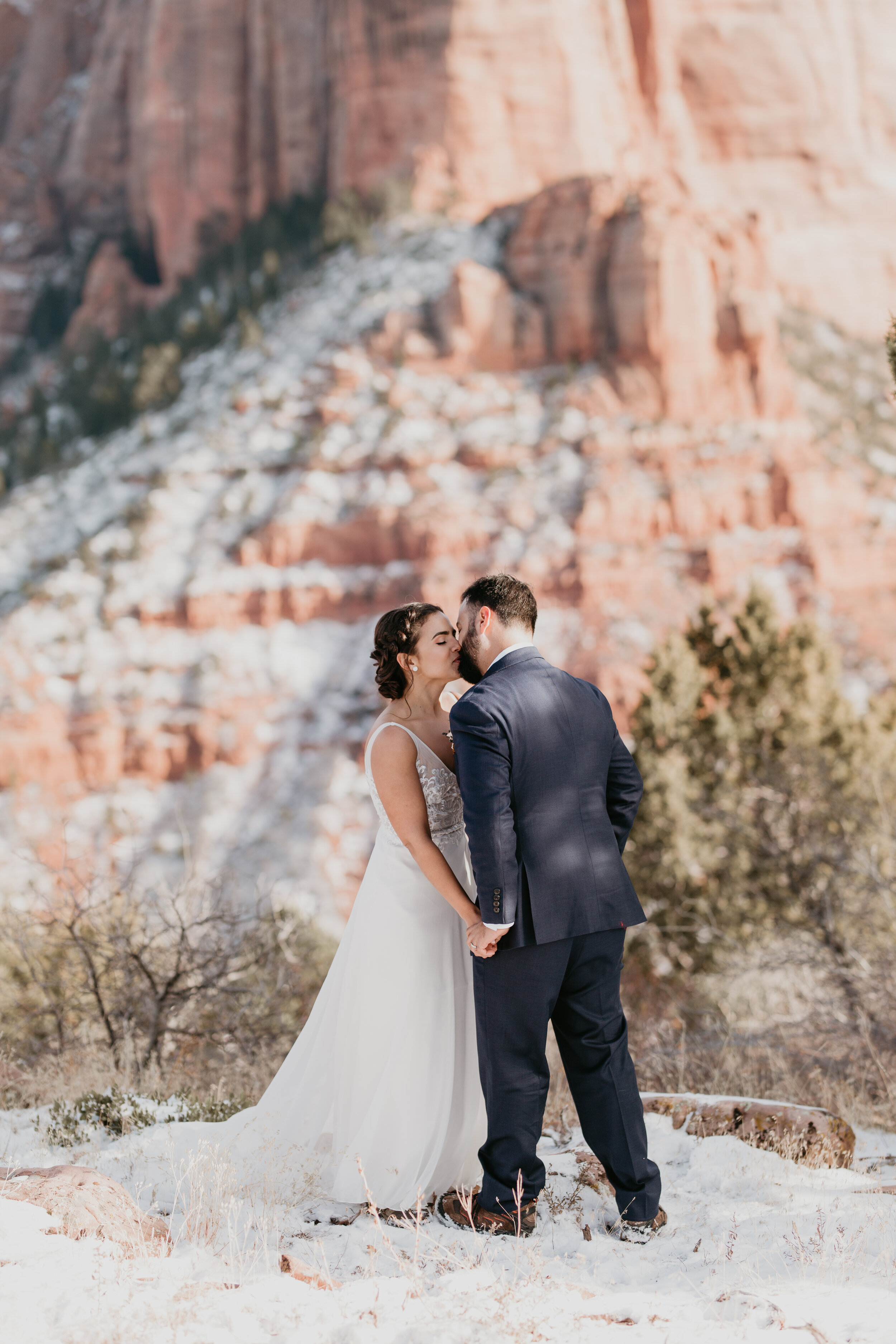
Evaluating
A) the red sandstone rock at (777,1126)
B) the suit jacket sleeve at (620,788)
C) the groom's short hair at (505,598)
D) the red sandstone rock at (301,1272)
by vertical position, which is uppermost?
the groom's short hair at (505,598)

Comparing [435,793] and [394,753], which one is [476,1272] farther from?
[394,753]

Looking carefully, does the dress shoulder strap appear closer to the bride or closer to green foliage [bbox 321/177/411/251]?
the bride

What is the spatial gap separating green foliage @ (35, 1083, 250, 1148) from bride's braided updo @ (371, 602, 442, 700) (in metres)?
2.07

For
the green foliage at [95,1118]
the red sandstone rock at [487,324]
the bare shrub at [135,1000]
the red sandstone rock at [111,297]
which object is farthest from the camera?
the red sandstone rock at [111,297]

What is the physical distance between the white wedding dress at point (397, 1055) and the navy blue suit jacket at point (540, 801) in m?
0.40

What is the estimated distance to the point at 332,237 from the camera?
3894 centimetres

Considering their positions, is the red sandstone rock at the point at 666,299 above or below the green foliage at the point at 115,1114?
above

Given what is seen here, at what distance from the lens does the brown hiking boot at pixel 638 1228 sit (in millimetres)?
2941

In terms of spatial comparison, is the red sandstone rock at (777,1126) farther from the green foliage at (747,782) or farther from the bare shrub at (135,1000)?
the green foliage at (747,782)

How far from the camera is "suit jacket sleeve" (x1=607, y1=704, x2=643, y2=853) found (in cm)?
322

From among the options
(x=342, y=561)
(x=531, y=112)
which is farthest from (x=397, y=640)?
(x=531, y=112)

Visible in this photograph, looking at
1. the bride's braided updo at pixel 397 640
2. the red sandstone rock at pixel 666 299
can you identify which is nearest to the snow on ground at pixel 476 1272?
the bride's braided updo at pixel 397 640

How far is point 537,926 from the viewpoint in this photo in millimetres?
2912

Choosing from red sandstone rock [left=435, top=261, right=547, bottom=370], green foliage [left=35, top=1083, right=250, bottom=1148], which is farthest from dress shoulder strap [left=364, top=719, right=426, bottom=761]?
red sandstone rock [left=435, top=261, right=547, bottom=370]
